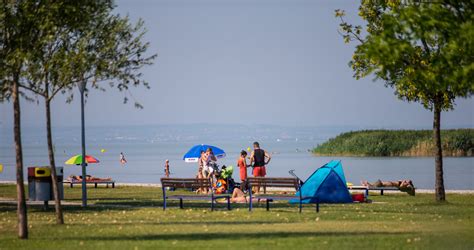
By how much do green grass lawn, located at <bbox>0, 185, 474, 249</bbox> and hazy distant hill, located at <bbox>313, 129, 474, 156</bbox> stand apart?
56.6 meters

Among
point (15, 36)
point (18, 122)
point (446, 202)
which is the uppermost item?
point (15, 36)

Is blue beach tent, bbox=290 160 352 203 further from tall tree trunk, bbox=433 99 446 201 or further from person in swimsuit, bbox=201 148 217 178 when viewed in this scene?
person in swimsuit, bbox=201 148 217 178

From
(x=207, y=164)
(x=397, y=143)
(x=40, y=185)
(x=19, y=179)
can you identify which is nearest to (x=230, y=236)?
(x=19, y=179)

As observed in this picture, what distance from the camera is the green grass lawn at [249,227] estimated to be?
65.4 feet

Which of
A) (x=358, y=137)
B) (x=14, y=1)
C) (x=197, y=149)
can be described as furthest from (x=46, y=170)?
(x=358, y=137)

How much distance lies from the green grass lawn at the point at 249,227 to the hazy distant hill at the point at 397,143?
186 feet

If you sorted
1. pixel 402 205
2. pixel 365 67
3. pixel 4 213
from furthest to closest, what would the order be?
pixel 365 67 → pixel 402 205 → pixel 4 213

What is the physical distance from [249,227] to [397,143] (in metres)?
74.3

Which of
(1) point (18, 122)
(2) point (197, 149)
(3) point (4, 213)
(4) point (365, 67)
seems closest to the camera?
(1) point (18, 122)

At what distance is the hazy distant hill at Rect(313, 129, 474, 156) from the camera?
89.3 meters

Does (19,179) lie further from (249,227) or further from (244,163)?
(244,163)

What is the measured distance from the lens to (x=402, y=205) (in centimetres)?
3222

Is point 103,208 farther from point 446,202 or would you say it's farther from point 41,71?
point 446,202

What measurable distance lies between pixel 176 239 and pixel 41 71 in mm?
6902
